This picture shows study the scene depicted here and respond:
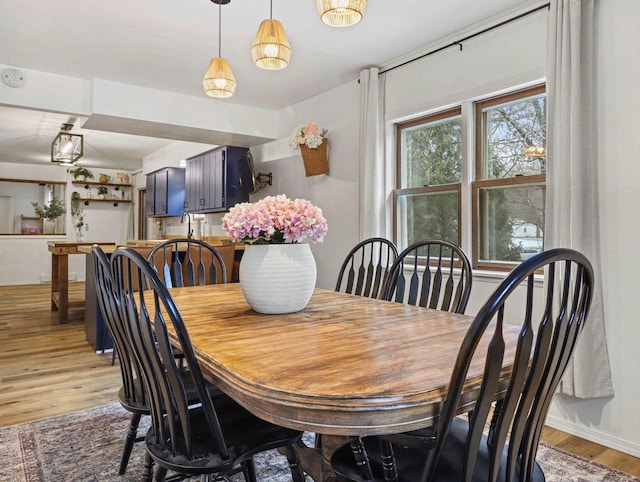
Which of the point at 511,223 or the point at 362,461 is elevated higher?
the point at 511,223

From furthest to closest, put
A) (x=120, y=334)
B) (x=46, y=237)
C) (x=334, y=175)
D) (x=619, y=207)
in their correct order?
1. (x=46, y=237)
2. (x=334, y=175)
3. (x=619, y=207)
4. (x=120, y=334)

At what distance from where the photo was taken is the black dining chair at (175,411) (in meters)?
1.10

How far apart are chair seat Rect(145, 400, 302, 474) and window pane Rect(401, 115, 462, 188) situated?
7.69ft

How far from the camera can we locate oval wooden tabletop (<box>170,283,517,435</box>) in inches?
33.6

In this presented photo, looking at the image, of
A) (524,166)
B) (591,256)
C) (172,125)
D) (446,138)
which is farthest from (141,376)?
(172,125)

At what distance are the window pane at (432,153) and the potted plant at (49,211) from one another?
315 inches

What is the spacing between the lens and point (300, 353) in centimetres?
115

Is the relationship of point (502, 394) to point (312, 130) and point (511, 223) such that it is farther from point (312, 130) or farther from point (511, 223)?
point (312, 130)

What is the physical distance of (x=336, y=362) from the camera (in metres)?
1.07

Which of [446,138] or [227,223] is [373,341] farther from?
A: [446,138]

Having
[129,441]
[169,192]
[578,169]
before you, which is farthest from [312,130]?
[169,192]

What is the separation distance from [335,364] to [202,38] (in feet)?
9.00

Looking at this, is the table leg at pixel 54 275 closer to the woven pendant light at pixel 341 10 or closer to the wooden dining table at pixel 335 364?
the wooden dining table at pixel 335 364

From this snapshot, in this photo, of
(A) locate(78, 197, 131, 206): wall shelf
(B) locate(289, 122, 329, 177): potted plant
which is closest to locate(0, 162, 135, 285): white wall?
(A) locate(78, 197, 131, 206): wall shelf
